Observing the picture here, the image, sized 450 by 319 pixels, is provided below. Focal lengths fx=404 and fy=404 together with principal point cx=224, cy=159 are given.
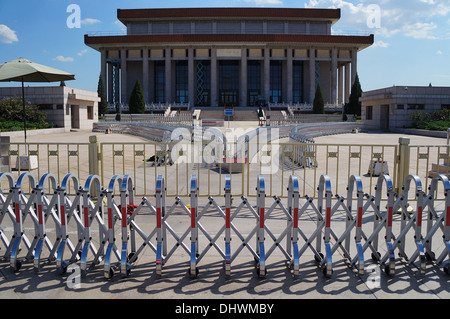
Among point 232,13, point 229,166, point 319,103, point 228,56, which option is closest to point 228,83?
point 228,56

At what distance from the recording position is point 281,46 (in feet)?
224

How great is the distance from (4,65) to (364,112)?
135ft

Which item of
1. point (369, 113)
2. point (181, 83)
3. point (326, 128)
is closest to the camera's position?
point (326, 128)

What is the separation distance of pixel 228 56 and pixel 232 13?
9.53 m

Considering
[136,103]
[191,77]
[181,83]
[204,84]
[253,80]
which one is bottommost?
[136,103]

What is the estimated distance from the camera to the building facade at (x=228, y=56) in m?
67.1

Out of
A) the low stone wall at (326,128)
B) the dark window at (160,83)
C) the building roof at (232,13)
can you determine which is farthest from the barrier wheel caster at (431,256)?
the building roof at (232,13)

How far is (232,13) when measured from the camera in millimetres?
72188

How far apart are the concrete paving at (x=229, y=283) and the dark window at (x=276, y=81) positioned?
67680 mm

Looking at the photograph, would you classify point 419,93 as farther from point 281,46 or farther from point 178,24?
point 178,24

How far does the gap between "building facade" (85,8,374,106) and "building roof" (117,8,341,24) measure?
17cm

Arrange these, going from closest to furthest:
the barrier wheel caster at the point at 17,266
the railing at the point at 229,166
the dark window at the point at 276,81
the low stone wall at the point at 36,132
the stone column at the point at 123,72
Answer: the barrier wheel caster at the point at 17,266 < the railing at the point at 229,166 < the low stone wall at the point at 36,132 < the stone column at the point at 123,72 < the dark window at the point at 276,81

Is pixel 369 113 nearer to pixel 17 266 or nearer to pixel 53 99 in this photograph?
pixel 53 99

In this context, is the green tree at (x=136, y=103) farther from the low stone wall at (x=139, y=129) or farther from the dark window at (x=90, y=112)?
the low stone wall at (x=139, y=129)
